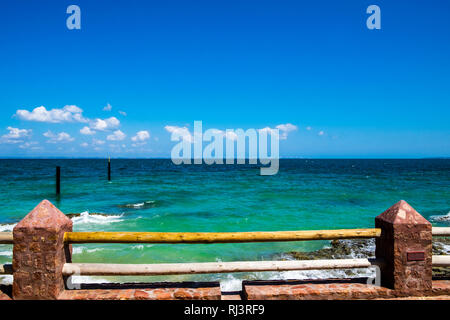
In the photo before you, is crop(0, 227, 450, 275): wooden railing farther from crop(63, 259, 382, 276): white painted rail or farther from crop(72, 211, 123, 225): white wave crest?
crop(72, 211, 123, 225): white wave crest

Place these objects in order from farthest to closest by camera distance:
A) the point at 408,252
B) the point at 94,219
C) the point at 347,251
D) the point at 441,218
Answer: the point at 94,219 < the point at 441,218 < the point at 347,251 < the point at 408,252

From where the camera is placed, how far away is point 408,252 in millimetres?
3641

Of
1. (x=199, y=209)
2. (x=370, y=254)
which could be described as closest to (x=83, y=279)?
(x=370, y=254)

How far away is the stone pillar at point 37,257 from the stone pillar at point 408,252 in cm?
434

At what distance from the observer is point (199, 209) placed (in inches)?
738

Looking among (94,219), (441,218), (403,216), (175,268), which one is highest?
(403,216)

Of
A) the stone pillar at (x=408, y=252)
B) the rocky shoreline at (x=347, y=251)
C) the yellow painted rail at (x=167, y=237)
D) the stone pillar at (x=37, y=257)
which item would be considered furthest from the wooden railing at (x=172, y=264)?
the rocky shoreline at (x=347, y=251)

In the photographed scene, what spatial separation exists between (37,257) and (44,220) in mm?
455

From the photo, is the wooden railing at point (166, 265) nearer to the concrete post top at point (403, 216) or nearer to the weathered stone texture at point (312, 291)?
the weathered stone texture at point (312, 291)

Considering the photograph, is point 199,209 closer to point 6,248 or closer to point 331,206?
point 331,206

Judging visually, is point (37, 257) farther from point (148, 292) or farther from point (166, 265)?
point (166, 265)

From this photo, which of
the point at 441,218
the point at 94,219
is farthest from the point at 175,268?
the point at 441,218
